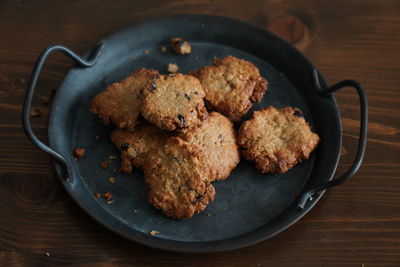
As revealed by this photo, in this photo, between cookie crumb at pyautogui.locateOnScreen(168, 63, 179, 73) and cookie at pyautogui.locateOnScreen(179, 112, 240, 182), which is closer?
cookie at pyautogui.locateOnScreen(179, 112, 240, 182)

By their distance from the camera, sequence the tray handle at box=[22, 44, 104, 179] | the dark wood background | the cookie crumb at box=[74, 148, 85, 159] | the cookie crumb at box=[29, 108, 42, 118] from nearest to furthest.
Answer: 1. the tray handle at box=[22, 44, 104, 179]
2. the dark wood background
3. the cookie crumb at box=[74, 148, 85, 159]
4. the cookie crumb at box=[29, 108, 42, 118]

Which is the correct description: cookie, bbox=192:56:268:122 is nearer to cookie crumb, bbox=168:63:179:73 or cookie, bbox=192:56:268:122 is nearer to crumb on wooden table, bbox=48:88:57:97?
cookie crumb, bbox=168:63:179:73

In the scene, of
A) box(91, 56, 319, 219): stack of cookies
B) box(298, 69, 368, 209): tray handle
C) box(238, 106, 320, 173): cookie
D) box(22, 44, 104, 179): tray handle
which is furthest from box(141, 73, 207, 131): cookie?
box(298, 69, 368, 209): tray handle

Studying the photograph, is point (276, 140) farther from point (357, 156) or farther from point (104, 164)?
point (104, 164)

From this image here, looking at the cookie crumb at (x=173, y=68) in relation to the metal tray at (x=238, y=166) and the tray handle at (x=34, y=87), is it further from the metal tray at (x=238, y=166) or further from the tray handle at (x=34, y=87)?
the tray handle at (x=34, y=87)

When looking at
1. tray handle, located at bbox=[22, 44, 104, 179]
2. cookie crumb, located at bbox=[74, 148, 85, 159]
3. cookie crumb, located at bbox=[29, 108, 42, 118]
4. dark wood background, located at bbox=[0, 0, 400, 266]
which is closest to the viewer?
tray handle, located at bbox=[22, 44, 104, 179]

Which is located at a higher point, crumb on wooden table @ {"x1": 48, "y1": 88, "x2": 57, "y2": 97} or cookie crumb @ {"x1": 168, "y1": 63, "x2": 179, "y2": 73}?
cookie crumb @ {"x1": 168, "y1": 63, "x2": 179, "y2": 73}

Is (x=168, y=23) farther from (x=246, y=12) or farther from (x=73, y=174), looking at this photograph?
(x=73, y=174)

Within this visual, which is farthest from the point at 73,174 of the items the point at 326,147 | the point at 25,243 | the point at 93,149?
the point at 326,147
